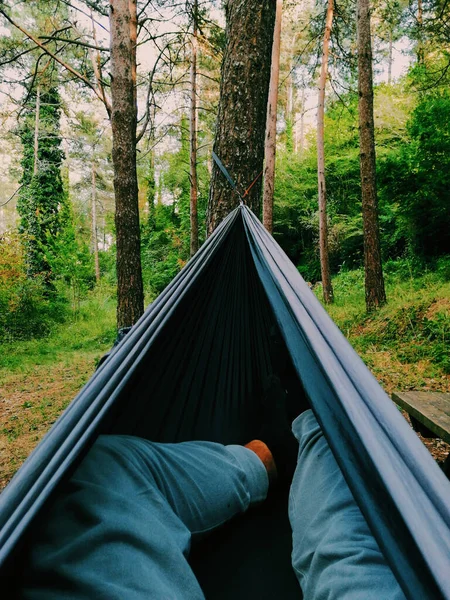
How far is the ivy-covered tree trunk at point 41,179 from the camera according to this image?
312 inches

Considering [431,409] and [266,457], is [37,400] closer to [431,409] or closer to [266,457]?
[266,457]

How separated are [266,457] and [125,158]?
2.88m

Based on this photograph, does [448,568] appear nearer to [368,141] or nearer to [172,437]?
[172,437]

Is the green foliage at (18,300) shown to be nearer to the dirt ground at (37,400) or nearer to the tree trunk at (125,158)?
the dirt ground at (37,400)

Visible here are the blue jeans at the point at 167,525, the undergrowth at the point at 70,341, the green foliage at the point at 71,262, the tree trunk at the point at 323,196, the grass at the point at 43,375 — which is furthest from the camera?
the green foliage at the point at 71,262

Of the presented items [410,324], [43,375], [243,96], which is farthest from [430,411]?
[43,375]

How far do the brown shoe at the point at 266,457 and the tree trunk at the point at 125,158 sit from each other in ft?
7.85

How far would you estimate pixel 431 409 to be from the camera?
1.32 metres

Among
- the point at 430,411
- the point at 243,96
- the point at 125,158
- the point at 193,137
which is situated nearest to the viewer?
the point at 430,411

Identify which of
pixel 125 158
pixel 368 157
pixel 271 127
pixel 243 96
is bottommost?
pixel 243 96

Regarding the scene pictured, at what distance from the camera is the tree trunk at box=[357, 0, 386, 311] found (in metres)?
4.01

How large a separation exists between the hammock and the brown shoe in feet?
0.24

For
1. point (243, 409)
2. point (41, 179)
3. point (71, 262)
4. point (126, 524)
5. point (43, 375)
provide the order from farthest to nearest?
point (41, 179) < point (71, 262) < point (43, 375) < point (243, 409) < point (126, 524)

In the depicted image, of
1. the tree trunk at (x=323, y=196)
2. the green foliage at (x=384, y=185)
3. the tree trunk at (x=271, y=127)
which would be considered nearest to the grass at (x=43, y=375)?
the tree trunk at (x=271, y=127)
